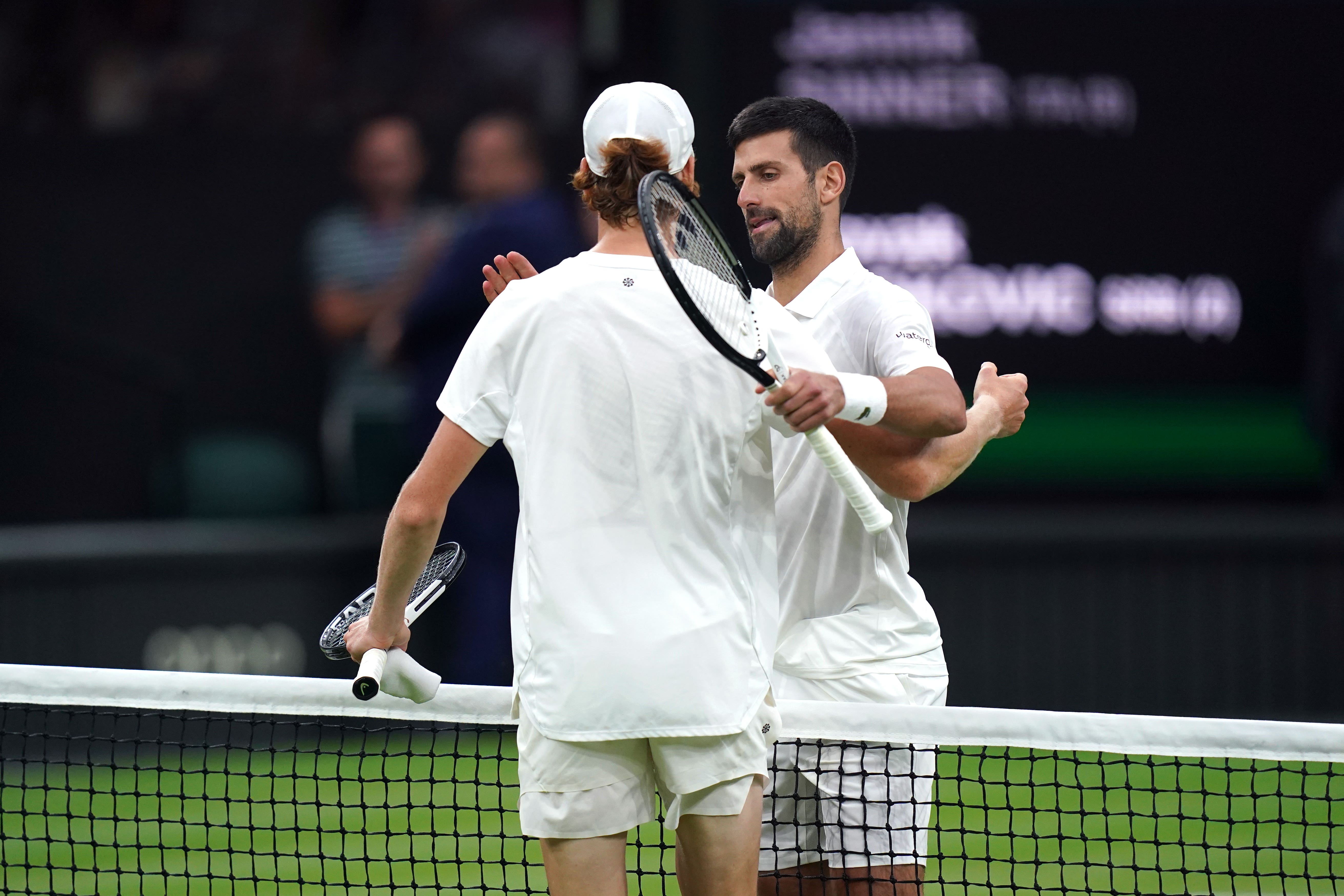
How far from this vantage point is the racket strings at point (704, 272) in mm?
2611

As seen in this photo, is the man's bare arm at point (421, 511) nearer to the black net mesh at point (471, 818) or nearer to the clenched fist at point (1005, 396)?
the black net mesh at point (471, 818)

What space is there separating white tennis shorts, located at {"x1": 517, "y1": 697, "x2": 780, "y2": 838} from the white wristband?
470 millimetres

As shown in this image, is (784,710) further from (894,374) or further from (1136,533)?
(1136,533)

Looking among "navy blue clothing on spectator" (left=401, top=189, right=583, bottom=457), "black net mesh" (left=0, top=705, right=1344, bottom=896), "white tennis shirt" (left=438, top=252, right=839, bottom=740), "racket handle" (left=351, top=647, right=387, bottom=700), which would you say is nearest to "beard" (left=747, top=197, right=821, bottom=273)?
"white tennis shirt" (left=438, top=252, right=839, bottom=740)

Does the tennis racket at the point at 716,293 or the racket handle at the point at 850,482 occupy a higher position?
the tennis racket at the point at 716,293

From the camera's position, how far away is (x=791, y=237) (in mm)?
3309

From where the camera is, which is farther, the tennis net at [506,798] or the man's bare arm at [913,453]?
the tennis net at [506,798]

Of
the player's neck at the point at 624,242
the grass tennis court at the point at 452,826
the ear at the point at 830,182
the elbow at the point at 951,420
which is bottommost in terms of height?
the grass tennis court at the point at 452,826

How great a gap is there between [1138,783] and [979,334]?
5.88 ft

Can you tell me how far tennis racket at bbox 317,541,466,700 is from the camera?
2.79 meters

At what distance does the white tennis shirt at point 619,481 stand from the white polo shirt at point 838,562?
59 centimetres

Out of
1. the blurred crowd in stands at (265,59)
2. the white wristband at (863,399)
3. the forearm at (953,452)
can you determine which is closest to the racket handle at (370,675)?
the white wristband at (863,399)

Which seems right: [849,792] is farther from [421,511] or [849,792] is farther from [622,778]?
[421,511]

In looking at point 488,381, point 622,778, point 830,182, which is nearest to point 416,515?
point 488,381
